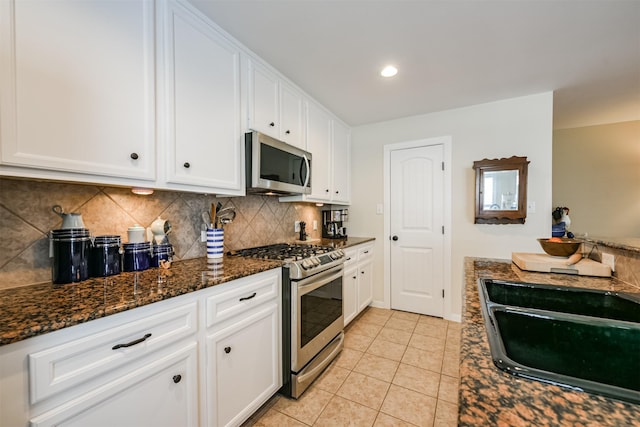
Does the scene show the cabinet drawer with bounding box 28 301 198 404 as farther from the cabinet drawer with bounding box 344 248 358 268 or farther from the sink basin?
the cabinet drawer with bounding box 344 248 358 268

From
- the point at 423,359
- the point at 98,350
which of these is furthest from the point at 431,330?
the point at 98,350

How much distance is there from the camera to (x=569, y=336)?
76 cm

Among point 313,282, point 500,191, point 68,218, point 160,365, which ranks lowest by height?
point 160,365

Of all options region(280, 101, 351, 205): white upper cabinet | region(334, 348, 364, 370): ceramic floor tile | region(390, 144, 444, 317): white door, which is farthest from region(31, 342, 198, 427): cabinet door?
region(390, 144, 444, 317): white door

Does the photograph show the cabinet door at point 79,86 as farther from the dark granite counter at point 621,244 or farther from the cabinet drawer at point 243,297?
the dark granite counter at point 621,244

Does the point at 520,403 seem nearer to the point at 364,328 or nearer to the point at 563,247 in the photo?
the point at 563,247

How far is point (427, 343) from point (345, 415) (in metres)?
1.22

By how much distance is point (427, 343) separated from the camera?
97.2 inches

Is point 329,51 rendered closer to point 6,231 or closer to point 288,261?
point 288,261

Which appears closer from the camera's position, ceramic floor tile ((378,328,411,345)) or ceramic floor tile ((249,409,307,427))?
ceramic floor tile ((249,409,307,427))

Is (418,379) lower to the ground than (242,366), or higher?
lower

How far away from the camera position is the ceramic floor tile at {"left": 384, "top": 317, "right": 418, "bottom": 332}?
2.80 m

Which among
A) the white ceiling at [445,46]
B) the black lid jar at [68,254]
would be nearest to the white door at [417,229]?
the white ceiling at [445,46]

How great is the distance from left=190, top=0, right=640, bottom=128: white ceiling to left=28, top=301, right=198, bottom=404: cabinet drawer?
1688mm
